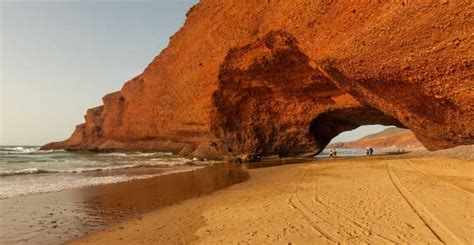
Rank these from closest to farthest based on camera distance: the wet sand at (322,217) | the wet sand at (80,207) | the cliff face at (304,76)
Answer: the wet sand at (322,217), the wet sand at (80,207), the cliff face at (304,76)

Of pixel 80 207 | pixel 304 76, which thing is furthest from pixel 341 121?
pixel 80 207

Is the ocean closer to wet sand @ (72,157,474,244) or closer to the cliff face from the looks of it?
wet sand @ (72,157,474,244)

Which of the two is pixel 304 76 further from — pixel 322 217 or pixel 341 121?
pixel 322 217

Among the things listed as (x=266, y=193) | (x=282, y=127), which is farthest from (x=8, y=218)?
(x=282, y=127)

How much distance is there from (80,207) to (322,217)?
257 inches

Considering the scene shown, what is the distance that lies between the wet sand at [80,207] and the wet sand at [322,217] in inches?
27.3

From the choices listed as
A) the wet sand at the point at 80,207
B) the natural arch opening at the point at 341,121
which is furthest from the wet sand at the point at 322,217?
the natural arch opening at the point at 341,121

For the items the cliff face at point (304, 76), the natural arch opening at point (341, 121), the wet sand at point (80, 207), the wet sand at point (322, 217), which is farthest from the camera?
the natural arch opening at point (341, 121)

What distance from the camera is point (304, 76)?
83.4 ft

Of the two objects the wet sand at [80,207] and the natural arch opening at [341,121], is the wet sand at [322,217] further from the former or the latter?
the natural arch opening at [341,121]

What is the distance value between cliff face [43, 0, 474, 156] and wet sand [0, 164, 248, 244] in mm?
8734

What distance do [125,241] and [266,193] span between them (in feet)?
16.2

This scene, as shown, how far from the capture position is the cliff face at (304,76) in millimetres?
12977

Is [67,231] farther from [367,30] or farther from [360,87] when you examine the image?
[360,87]
